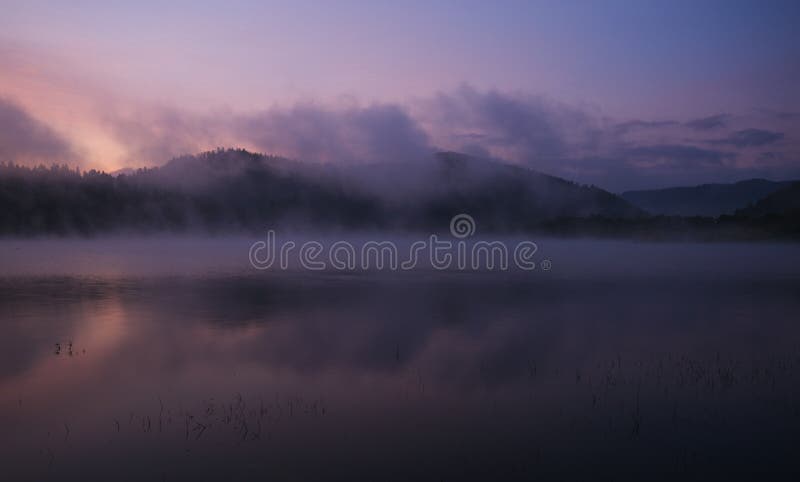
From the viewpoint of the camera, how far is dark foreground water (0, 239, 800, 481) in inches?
386

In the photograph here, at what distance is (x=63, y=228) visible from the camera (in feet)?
546

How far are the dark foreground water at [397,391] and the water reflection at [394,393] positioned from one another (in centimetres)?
6

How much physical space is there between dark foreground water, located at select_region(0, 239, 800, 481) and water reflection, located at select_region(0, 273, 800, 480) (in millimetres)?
60

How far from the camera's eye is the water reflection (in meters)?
9.86

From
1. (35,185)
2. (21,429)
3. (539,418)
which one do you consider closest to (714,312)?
(539,418)

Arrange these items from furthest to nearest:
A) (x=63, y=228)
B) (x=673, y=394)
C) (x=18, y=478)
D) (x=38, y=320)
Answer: (x=63, y=228)
(x=38, y=320)
(x=673, y=394)
(x=18, y=478)

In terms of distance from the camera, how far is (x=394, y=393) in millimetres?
13992

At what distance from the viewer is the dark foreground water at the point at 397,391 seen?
9805 mm

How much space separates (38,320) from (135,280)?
2060 centimetres

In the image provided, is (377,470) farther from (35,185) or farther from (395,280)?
(35,185)

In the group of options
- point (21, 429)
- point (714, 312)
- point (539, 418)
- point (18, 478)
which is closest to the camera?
point (18, 478)

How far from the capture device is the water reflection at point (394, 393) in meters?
9.86

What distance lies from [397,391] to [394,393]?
0.64ft

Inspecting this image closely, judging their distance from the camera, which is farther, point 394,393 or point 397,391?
point 397,391
